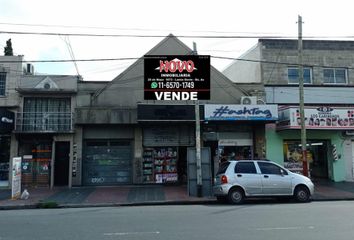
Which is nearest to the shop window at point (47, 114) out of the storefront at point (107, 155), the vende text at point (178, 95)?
the storefront at point (107, 155)

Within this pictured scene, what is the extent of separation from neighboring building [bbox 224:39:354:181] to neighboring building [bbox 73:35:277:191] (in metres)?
1.53

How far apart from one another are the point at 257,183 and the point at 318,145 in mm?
9886

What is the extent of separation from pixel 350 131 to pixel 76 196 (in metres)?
15.8

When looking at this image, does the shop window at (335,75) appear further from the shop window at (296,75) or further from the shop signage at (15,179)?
the shop signage at (15,179)

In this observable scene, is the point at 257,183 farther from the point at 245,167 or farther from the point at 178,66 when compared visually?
the point at 178,66

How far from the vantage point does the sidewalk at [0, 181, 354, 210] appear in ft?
48.3

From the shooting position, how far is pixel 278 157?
2166 cm

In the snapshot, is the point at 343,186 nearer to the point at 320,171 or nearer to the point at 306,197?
the point at 320,171

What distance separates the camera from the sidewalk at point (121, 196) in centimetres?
1471

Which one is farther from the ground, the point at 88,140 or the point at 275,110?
the point at 275,110

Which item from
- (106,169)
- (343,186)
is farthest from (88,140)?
(343,186)

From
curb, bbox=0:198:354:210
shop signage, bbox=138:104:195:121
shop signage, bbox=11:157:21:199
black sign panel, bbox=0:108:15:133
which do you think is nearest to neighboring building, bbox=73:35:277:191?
shop signage, bbox=138:104:195:121

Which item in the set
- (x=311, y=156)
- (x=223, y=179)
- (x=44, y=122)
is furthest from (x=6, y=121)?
(x=311, y=156)

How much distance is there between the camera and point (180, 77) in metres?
16.8
